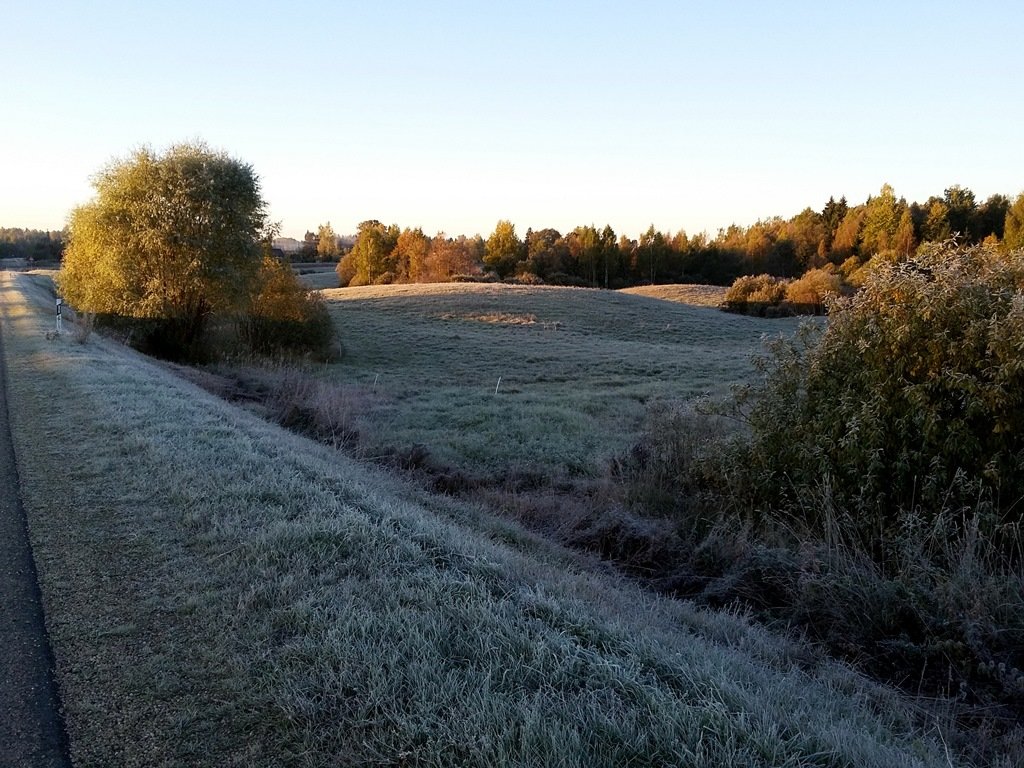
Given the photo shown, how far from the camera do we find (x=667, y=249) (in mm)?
105875

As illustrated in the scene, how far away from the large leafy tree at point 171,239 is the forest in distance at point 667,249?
52.3 m

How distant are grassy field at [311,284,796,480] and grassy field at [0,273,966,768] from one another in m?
6.77

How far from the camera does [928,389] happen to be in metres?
7.59

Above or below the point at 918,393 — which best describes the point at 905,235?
above

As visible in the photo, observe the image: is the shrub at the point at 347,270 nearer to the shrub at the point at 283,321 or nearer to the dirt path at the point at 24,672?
Answer: the shrub at the point at 283,321

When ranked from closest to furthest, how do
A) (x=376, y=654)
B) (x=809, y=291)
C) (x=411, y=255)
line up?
(x=376, y=654), (x=809, y=291), (x=411, y=255)

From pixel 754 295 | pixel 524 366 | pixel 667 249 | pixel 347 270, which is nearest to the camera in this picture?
pixel 524 366

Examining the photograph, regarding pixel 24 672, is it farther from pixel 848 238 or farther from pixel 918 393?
pixel 848 238

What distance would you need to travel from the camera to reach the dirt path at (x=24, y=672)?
3324mm

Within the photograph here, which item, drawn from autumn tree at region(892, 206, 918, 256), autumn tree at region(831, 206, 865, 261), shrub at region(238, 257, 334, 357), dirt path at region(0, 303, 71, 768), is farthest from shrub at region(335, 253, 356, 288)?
dirt path at region(0, 303, 71, 768)

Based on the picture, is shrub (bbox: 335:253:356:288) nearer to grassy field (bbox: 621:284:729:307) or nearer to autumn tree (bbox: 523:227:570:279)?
autumn tree (bbox: 523:227:570:279)

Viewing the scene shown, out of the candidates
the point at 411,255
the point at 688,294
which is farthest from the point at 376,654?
the point at 411,255

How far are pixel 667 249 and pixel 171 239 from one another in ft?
286

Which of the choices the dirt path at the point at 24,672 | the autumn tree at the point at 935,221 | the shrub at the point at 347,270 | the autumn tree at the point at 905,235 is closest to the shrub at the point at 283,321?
the dirt path at the point at 24,672
